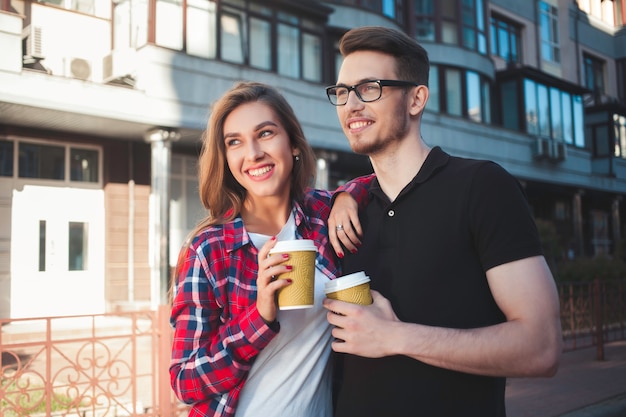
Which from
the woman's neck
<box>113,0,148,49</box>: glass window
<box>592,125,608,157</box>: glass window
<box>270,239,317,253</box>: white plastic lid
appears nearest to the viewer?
<box>270,239,317,253</box>: white plastic lid

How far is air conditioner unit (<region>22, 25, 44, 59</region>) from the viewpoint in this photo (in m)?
13.5

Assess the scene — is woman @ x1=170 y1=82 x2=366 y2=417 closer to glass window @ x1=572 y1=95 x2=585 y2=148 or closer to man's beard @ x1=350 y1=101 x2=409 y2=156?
man's beard @ x1=350 y1=101 x2=409 y2=156

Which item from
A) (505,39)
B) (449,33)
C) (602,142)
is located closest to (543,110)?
(505,39)

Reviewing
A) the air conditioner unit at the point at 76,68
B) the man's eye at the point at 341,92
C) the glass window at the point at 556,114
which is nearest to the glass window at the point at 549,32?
the glass window at the point at 556,114

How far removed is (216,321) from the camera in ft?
6.83

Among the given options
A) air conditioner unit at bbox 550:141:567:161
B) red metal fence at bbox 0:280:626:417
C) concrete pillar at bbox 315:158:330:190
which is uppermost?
air conditioner unit at bbox 550:141:567:161

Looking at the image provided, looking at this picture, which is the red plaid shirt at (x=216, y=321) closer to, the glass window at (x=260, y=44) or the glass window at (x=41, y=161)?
the glass window at (x=41, y=161)

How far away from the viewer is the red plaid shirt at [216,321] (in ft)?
6.35

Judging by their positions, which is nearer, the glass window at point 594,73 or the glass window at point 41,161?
the glass window at point 41,161

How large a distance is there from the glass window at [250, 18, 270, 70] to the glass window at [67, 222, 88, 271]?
5912mm

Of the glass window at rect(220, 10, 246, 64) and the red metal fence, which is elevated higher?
the glass window at rect(220, 10, 246, 64)

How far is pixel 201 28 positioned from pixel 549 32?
1952 cm

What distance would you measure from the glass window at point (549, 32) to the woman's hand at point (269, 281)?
2841 cm

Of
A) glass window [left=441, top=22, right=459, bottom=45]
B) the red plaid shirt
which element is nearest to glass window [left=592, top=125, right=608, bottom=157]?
glass window [left=441, top=22, right=459, bottom=45]
